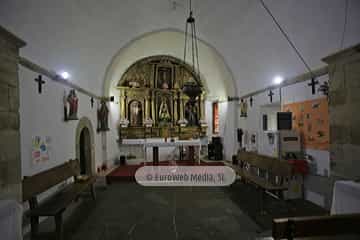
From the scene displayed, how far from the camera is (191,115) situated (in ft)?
30.3

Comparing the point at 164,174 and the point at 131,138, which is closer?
the point at 164,174

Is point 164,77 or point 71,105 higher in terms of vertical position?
point 164,77

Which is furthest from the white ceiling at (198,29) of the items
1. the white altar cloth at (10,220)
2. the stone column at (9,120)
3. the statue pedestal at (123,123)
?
the white altar cloth at (10,220)

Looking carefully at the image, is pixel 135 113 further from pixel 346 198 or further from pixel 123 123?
pixel 346 198

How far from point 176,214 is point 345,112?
9.90ft

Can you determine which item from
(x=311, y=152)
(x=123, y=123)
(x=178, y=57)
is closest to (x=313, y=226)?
(x=311, y=152)

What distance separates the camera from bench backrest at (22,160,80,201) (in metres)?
2.73

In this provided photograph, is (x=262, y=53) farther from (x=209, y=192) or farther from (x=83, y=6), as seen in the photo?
(x=83, y=6)

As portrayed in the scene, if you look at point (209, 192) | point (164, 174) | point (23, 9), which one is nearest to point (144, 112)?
point (164, 174)

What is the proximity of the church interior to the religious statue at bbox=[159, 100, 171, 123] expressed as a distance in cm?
174

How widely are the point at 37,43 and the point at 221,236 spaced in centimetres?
413

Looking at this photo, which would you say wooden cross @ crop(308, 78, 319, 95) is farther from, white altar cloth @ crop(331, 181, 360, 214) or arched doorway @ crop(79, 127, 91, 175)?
arched doorway @ crop(79, 127, 91, 175)

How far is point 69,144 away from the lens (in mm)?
4523

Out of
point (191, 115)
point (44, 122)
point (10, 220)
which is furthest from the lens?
point (191, 115)
